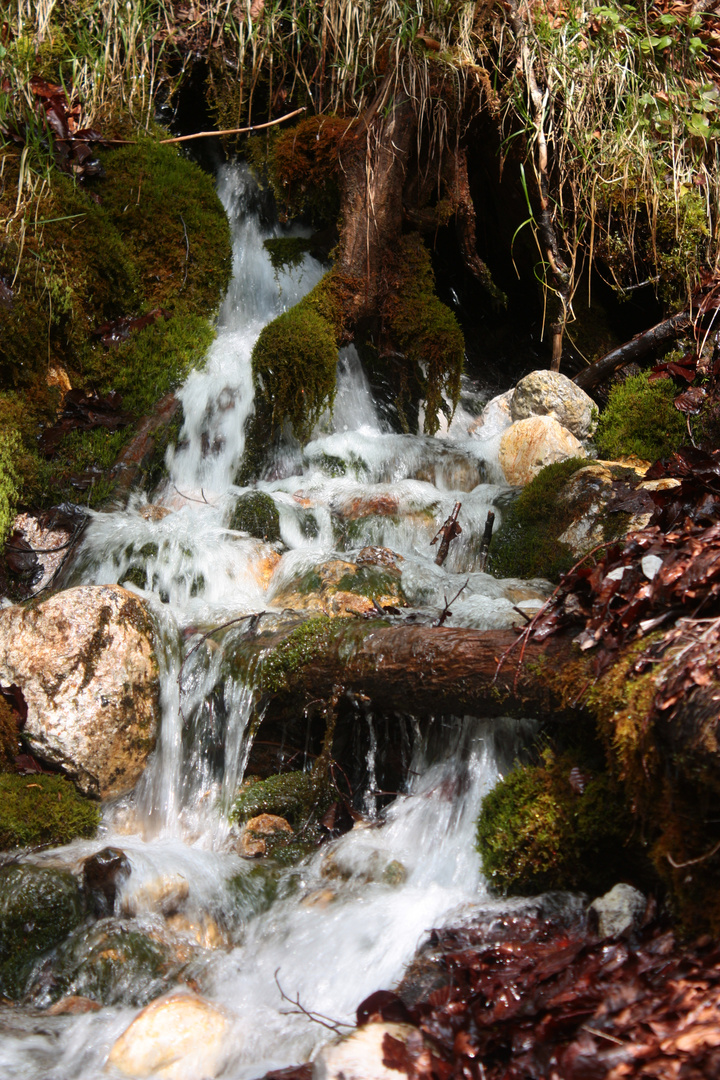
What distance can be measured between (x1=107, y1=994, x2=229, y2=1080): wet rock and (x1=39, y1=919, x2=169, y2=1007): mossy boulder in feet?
1.04

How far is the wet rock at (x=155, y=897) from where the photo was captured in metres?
3.03

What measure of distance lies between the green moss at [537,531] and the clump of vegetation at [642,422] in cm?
118

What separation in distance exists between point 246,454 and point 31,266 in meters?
2.17

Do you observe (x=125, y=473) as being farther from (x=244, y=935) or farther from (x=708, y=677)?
(x=708, y=677)

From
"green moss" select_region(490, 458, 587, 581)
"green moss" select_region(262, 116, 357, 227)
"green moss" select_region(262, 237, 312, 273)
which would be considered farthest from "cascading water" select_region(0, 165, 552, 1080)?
"green moss" select_region(262, 116, 357, 227)

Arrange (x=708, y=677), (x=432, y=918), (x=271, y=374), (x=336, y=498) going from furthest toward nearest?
(x=271, y=374)
(x=336, y=498)
(x=432, y=918)
(x=708, y=677)

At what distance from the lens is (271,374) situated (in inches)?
249

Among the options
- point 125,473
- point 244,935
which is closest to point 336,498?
point 125,473

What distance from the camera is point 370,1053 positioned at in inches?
77.6

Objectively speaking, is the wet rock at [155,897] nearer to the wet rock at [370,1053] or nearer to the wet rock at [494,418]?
the wet rock at [370,1053]

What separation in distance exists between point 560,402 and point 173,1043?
5562 millimetres

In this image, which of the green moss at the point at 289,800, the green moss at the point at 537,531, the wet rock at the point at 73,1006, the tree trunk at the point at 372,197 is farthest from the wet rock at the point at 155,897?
the tree trunk at the point at 372,197

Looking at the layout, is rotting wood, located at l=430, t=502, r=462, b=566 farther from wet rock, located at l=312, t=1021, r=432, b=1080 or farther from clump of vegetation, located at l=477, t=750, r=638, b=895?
wet rock, located at l=312, t=1021, r=432, b=1080

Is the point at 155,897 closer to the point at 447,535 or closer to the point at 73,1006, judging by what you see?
the point at 73,1006
